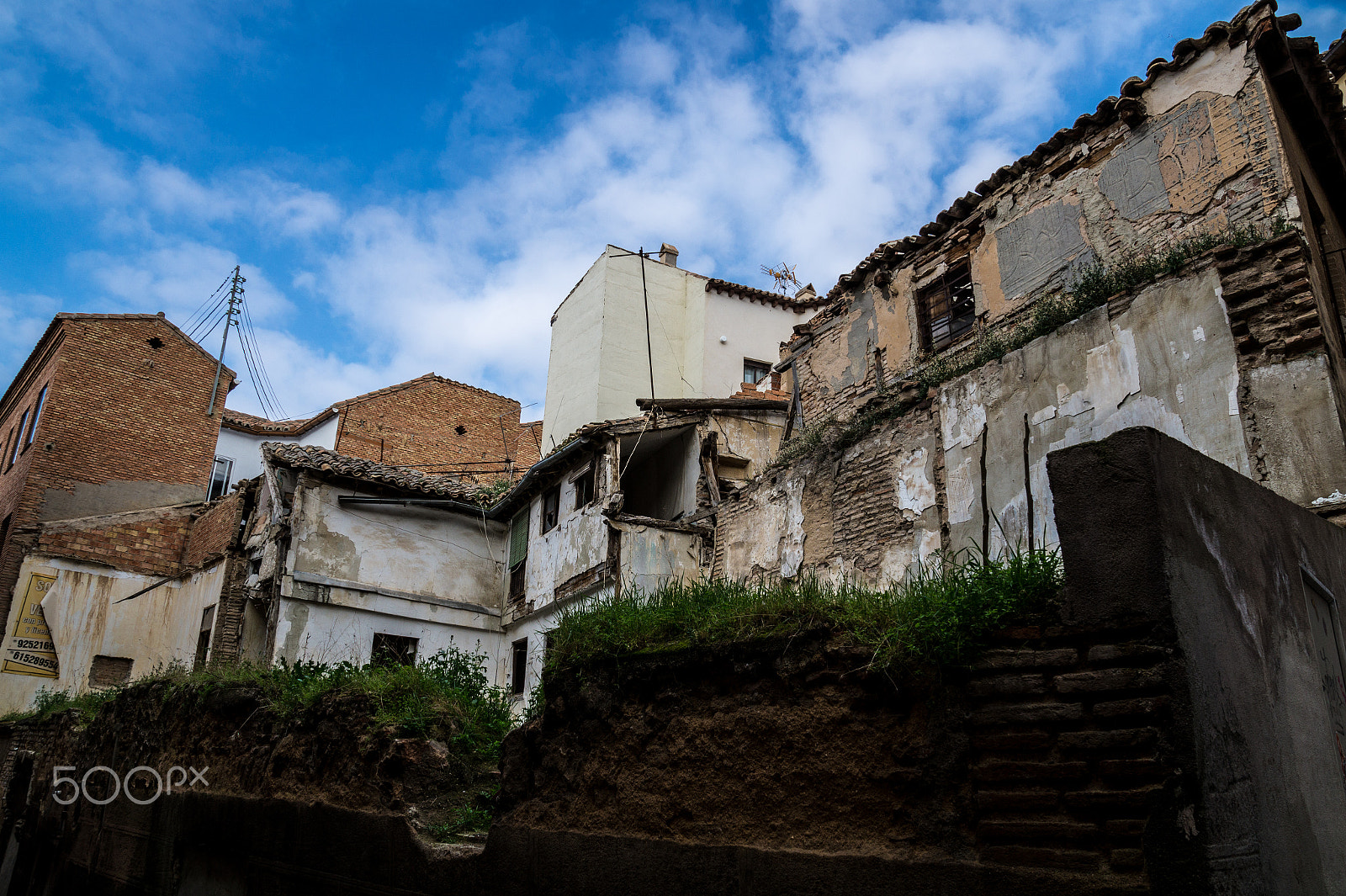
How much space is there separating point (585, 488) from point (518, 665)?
4566 millimetres

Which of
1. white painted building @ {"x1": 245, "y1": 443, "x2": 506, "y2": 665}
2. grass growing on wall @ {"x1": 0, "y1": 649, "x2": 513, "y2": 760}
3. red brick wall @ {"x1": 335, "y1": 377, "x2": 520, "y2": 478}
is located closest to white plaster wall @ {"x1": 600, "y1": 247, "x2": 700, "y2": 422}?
red brick wall @ {"x1": 335, "y1": 377, "x2": 520, "y2": 478}

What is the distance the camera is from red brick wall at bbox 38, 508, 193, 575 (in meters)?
21.2

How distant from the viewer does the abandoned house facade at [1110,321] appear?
7555mm

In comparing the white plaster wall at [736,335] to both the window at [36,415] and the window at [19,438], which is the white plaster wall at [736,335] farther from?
the window at [19,438]

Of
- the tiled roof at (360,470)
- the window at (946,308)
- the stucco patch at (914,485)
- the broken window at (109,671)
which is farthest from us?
the broken window at (109,671)

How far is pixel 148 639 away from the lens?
857 inches

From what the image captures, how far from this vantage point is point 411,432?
29.6 m

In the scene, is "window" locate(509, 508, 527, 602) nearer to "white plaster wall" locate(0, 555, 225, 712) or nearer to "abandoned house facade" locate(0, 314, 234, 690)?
"white plaster wall" locate(0, 555, 225, 712)

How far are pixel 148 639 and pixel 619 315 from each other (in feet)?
48.5

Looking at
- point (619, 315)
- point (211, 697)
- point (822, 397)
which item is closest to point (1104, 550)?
point (211, 697)

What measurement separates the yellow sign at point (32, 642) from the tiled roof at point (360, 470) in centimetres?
765

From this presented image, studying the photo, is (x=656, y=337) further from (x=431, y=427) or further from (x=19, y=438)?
(x=19, y=438)

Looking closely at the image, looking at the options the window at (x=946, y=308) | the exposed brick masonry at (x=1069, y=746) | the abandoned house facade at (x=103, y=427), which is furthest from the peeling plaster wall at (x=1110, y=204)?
the abandoned house facade at (x=103, y=427)

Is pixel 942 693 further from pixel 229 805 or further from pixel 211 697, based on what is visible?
pixel 211 697
